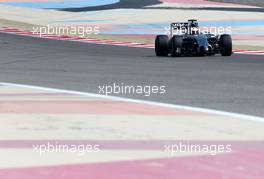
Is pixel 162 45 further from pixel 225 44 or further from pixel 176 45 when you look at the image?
pixel 225 44

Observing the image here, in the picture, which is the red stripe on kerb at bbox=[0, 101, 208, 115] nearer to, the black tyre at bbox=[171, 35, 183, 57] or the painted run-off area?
the painted run-off area

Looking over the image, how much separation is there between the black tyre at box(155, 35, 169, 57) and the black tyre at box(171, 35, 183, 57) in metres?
0.27

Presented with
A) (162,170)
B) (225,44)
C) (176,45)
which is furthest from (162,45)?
(162,170)

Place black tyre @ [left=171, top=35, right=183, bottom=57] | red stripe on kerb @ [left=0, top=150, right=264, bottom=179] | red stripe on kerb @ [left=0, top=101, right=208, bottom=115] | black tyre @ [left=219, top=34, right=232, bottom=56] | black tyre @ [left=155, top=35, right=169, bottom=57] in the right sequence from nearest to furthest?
1. red stripe on kerb @ [left=0, top=150, right=264, bottom=179]
2. red stripe on kerb @ [left=0, top=101, right=208, bottom=115]
3. black tyre @ [left=171, top=35, right=183, bottom=57]
4. black tyre @ [left=219, top=34, right=232, bottom=56]
5. black tyre @ [left=155, top=35, right=169, bottom=57]

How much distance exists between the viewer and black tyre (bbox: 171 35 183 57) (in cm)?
1766

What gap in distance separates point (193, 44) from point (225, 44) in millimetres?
850

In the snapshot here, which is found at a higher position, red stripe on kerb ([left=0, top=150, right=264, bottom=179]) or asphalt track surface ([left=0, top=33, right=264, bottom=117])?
red stripe on kerb ([left=0, top=150, right=264, bottom=179])

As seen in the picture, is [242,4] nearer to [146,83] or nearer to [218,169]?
[146,83]

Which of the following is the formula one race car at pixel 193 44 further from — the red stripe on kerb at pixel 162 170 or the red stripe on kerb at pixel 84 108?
the red stripe on kerb at pixel 162 170

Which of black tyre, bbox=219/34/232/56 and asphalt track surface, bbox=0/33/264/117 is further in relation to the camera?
black tyre, bbox=219/34/232/56


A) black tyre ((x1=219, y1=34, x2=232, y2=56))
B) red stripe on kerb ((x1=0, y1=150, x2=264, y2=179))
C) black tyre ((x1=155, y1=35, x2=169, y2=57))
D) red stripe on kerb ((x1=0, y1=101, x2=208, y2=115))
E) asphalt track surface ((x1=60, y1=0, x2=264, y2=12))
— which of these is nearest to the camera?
red stripe on kerb ((x1=0, y1=150, x2=264, y2=179))

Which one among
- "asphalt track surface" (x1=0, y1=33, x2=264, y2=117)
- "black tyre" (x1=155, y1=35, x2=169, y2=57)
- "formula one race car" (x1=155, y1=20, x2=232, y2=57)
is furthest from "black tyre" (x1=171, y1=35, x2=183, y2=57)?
"asphalt track surface" (x1=0, y1=33, x2=264, y2=117)

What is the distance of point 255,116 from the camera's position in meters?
7.58

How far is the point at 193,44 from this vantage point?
17891 millimetres
